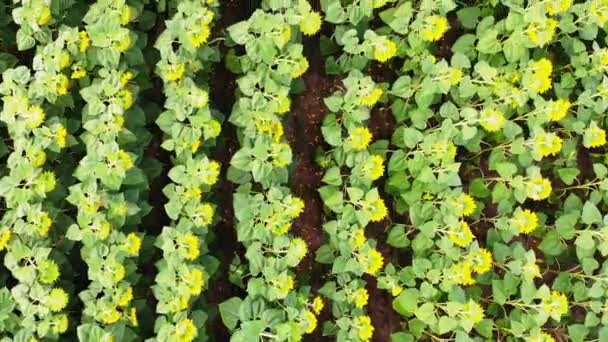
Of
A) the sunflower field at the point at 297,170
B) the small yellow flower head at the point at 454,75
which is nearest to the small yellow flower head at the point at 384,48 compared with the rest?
the sunflower field at the point at 297,170

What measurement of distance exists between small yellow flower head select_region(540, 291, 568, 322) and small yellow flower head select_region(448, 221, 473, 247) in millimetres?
296

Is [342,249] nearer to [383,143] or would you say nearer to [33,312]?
[383,143]

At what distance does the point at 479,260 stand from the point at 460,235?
11cm

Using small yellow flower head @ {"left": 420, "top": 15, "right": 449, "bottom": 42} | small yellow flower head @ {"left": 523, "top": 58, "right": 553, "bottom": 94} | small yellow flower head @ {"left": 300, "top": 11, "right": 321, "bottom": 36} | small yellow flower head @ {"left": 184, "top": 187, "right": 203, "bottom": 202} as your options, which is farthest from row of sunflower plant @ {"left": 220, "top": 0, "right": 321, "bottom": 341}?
small yellow flower head @ {"left": 523, "top": 58, "right": 553, "bottom": 94}

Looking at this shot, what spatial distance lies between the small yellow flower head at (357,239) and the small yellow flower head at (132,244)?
0.56 m

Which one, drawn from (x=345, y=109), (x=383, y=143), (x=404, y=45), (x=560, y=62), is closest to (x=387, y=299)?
(x=383, y=143)

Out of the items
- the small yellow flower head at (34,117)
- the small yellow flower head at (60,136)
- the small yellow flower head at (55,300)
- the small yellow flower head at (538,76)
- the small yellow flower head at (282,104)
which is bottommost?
the small yellow flower head at (55,300)

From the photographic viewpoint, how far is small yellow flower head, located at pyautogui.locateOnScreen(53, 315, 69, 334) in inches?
59.0

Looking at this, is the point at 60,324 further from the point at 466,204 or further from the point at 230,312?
the point at 466,204

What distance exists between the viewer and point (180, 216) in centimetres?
166

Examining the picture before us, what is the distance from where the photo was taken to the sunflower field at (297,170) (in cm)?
154

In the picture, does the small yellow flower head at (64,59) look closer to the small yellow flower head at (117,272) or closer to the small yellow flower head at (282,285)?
the small yellow flower head at (117,272)

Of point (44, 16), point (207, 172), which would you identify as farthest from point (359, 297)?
point (44, 16)

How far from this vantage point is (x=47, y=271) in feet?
4.93
